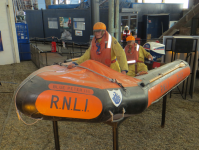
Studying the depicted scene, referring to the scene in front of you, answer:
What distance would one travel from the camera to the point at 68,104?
203 centimetres

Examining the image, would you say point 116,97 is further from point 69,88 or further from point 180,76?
point 180,76

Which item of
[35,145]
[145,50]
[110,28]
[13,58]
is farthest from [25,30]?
[35,145]

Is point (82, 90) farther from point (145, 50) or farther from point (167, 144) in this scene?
point (145, 50)

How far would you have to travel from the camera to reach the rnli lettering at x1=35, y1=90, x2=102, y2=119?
201 centimetres

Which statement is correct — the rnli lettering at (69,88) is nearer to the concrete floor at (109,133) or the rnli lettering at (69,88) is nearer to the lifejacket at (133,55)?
the concrete floor at (109,133)

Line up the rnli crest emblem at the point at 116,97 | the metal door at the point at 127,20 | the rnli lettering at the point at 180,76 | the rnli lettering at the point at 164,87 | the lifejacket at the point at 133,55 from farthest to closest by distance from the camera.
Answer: the metal door at the point at 127,20 → the lifejacket at the point at 133,55 → the rnli lettering at the point at 180,76 → the rnli lettering at the point at 164,87 → the rnli crest emblem at the point at 116,97

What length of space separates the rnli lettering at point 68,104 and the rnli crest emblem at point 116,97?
0.17 metres

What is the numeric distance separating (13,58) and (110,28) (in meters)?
4.89

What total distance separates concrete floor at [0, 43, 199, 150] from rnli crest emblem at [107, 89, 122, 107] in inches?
45.1

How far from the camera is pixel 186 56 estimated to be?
5.15 meters

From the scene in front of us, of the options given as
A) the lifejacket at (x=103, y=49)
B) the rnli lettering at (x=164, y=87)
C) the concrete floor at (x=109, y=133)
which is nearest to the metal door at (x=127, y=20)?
the concrete floor at (x=109, y=133)

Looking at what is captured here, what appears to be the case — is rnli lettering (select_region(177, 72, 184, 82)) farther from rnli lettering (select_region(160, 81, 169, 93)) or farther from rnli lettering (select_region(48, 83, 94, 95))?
rnli lettering (select_region(48, 83, 94, 95))

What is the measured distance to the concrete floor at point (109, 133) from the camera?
3.03m

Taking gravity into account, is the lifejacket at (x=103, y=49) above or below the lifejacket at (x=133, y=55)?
above
